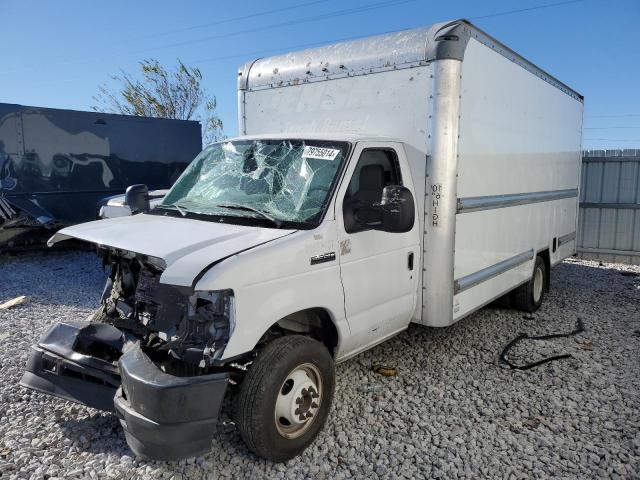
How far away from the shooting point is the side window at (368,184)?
371cm

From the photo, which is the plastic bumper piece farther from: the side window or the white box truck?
the side window

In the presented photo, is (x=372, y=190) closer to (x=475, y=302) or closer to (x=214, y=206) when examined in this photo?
(x=214, y=206)

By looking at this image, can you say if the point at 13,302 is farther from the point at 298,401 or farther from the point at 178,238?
the point at 298,401

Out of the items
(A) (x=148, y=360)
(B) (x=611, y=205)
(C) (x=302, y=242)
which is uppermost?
(C) (x=302, y=242)

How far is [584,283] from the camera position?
9031 mm

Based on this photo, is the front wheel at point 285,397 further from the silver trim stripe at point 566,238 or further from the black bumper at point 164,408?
the silver trim stripe at point 566,238

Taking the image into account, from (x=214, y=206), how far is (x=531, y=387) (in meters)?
3.22

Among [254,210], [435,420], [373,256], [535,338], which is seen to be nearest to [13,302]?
[254,210]

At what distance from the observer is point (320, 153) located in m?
3.98

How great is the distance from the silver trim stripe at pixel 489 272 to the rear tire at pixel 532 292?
452 millimetres

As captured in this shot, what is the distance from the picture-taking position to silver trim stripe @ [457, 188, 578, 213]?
4680 millimetres

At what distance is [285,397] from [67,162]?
911 cm

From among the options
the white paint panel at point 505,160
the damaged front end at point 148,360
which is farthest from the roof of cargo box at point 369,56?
the damaged front end at point 148,360

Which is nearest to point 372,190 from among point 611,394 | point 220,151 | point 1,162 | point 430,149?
point 430,149
